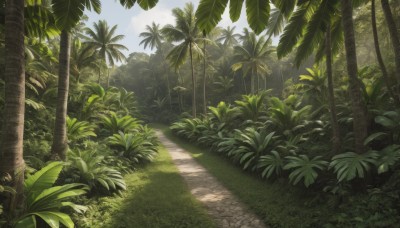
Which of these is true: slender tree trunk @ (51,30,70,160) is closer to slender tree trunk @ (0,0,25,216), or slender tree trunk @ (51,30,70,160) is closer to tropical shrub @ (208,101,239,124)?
slender tree trunk @ (0,0,25,216)

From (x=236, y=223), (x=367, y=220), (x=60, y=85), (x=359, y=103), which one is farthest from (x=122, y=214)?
(x=359, y=103)

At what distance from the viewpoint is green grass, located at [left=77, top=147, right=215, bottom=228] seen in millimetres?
5777

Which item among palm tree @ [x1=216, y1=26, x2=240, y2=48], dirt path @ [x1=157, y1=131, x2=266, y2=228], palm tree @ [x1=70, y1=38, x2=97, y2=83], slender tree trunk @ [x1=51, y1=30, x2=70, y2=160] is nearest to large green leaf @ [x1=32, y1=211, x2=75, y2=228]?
dirt path @ [x1=157, y1=131, x2=266, y2=228]

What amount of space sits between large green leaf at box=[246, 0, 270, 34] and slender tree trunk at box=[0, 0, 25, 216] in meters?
4.31

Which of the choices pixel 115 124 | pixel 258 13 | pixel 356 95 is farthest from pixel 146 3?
pixel 115 124

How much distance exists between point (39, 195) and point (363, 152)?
6.78 meters

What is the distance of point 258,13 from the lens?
229 inches

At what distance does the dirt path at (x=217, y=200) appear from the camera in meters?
5.94

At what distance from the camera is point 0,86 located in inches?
400

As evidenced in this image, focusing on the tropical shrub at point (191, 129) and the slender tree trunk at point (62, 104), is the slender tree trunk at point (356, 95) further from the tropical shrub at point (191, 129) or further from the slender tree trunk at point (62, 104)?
the tropical shrub at point (191, 129)

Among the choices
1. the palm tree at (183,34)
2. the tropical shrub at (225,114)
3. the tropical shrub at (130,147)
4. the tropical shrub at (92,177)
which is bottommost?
the tropical shrub at (92,177)

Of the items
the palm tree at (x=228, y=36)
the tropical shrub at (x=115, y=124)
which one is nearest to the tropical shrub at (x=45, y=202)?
the tropical shrub at (x=115, y=124)

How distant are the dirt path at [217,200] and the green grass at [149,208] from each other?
271 mm

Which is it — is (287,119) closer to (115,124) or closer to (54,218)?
(115,124)
